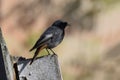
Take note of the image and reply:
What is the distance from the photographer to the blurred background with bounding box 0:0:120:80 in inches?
256

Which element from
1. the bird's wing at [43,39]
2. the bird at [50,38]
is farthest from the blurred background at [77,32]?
the bird's wing at [43,39]

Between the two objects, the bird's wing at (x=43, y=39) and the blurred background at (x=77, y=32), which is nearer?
the bird's wing at (x=43, y=39)

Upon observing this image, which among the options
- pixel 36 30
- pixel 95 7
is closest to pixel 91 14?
pixel 95 7

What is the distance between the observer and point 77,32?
6.70 meters

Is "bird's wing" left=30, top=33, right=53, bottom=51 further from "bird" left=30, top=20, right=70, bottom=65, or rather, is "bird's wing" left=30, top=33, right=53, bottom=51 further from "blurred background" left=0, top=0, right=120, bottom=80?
"blurred background" left=0, top=0, right=120, bottom=80

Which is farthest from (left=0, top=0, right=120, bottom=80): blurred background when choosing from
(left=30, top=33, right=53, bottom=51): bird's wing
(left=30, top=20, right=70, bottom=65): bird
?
(left=30, top=33, right=53, bottom=51): bird's wing

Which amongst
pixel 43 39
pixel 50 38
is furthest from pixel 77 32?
pixel 43 39

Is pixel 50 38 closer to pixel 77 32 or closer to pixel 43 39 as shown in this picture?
pixel 43 39

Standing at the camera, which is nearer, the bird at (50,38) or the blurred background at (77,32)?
the bird at (50,38)

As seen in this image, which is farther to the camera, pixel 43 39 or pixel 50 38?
pixel 50 38

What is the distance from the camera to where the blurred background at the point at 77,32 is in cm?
650

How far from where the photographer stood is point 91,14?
22.1 ft

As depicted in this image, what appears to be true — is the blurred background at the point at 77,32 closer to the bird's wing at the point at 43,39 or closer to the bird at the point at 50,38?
the bird at the point at 50,38

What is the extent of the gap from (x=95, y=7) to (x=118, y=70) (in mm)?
759
